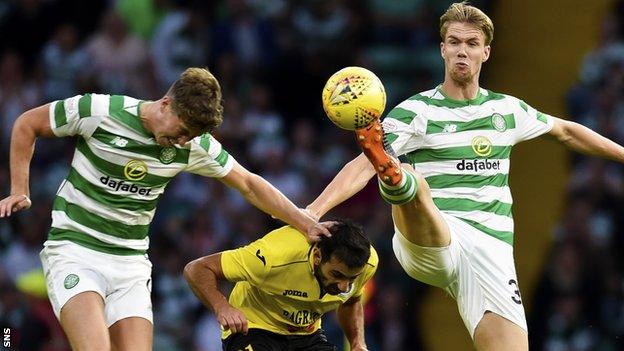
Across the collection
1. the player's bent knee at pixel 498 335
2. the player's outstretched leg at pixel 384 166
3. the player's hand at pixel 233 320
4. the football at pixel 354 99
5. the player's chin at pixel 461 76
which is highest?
the player's chin at pixel 461 76

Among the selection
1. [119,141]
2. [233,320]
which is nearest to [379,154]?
[233,320]

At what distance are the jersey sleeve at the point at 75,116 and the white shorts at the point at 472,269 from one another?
5.97 ft

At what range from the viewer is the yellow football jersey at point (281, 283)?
748cm

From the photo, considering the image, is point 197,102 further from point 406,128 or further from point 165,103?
point 406,128

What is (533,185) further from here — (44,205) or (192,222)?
(44,205)

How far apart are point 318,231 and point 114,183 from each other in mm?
1170

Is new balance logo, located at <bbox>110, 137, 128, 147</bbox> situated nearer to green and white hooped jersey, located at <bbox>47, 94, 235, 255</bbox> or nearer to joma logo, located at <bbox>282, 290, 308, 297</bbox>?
green and white hooped jersey, located at <bbox>47, 94, 235, 255</bbox>

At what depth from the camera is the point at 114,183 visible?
24.5ft

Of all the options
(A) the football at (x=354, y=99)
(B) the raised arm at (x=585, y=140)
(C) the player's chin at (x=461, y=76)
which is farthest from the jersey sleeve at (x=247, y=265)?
(B) the raised arm at (x=585, y=140)

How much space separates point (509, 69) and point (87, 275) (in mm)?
7346

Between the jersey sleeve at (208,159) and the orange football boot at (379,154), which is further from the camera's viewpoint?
the jersey sleeve at (208,159)

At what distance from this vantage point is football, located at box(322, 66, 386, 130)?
6969 millimetres

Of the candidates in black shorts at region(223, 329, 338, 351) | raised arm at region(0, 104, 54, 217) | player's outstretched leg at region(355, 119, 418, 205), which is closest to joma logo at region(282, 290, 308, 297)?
black shorts at region(223, 329, 338, 351)

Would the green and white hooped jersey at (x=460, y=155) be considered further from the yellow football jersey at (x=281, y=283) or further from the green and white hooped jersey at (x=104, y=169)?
the green and white hooped jersey at (x=104, y=169)
